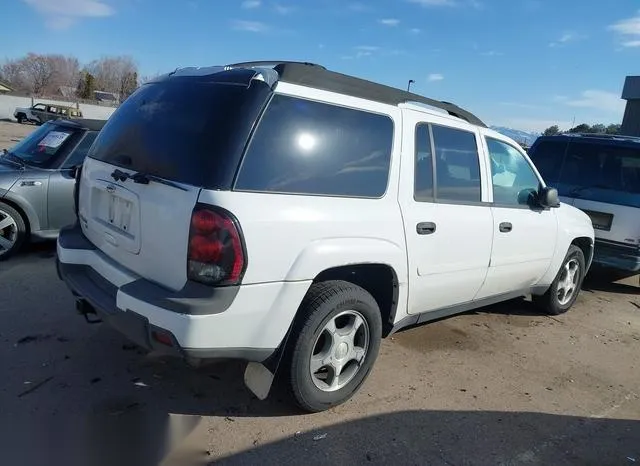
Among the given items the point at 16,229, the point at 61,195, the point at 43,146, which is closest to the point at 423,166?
the point at 61,195

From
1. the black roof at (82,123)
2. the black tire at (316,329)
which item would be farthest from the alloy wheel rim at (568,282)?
the black roof at (82,123)

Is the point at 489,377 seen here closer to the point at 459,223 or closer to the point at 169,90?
the point at 459,223

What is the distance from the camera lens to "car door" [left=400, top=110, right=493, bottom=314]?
142 inches

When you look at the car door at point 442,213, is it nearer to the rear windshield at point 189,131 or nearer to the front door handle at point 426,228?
the front door handle at point 426,228

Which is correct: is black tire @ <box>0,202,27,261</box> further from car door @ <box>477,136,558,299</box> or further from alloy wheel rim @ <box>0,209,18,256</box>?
Answer: car door @ <box>477,136,558,299</box>

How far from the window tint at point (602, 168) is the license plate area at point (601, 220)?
37 centimetres

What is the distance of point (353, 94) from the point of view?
3291 mm

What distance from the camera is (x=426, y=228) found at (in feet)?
11.9

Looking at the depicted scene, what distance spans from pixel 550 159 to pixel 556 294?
8.91 feet

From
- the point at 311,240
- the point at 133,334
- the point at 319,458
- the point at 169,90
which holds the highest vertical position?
the point at 169,90

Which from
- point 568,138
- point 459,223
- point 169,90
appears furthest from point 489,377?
point 568,138

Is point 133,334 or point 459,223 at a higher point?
point 459,223

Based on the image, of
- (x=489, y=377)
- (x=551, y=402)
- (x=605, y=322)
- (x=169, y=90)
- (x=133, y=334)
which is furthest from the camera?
(x=605, y=322)

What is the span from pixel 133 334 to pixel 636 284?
24.3ft
